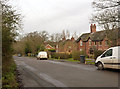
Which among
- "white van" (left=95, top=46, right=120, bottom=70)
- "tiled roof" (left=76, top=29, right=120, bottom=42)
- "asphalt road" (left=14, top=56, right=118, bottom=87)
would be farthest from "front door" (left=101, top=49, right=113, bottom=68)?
"tiled roof" (left=76, top=29, right=120, bottom=42)

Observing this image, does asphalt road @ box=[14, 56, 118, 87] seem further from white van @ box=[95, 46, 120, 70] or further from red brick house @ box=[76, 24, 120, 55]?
red brick house @ box=[76, 24, 120, 55]

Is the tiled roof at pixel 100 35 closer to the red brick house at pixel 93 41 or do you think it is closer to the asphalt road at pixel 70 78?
the red brick house at pixel 93 41

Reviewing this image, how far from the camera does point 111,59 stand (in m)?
11.6

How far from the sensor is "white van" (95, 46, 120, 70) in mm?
11195

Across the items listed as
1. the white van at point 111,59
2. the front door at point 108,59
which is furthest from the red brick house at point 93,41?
the front door at point 108,59

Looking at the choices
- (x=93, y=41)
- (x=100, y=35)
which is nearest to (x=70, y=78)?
(x=100, y=35)

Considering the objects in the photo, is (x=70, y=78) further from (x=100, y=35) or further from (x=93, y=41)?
(x=93, y=41)

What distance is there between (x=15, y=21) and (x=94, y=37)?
31.7 m

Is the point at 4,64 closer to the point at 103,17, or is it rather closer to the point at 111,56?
the point at 111,56

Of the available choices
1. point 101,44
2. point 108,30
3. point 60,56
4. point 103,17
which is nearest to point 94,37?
point 101,44

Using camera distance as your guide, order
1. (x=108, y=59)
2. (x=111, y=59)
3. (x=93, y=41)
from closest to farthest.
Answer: (x=111, y=59), (x=108, y=59), (x=93, y=41)

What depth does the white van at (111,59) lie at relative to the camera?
11.2 m

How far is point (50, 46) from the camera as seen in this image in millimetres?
81438

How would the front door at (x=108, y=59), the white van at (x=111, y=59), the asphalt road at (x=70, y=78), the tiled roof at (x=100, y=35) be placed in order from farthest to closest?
the tiled roof at (x=100, y=35)
the front door at (x=108, y=59)
the white van at (x=111, y=59)
the asphalt road at (x=70, y=78)
